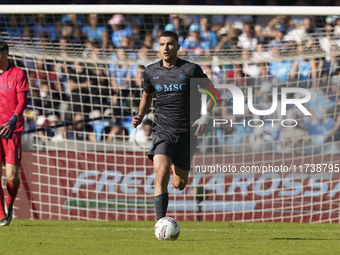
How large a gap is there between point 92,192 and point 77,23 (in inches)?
105

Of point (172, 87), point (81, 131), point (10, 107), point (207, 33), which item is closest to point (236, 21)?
point (207, 33)

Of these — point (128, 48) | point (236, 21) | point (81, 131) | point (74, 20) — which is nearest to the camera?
point (236, 21)

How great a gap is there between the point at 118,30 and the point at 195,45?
1.17 m

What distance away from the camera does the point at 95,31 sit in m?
7.69

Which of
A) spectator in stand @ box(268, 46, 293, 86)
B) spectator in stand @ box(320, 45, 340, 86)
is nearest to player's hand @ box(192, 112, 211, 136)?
spectator in stand @ box(268, 46, 293, 86)

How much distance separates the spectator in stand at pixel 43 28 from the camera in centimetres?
716

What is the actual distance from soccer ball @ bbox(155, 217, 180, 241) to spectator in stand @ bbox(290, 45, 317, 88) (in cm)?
465

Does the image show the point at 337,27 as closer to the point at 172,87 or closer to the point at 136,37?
the point at 136,37

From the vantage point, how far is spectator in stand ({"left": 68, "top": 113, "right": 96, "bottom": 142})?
8.57m

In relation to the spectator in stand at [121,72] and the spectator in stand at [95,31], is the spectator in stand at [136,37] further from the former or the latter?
the spectator in stand at [95,31]

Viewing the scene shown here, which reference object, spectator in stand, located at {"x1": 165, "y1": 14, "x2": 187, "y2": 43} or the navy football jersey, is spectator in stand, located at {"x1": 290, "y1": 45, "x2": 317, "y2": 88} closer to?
spectator in stand, located at {"x1": 165, "y1": 14, "x2": 187, "y2": 43}

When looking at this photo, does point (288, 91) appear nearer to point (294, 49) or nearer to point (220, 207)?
point (294, 49)

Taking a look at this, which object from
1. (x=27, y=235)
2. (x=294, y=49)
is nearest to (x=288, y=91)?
(x=294, y=49)

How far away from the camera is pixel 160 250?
3.76m
